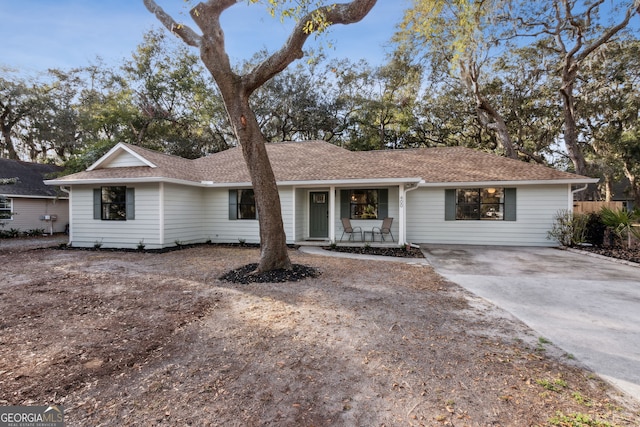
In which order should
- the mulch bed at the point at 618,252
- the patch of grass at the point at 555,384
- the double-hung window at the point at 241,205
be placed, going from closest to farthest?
the patch of grass at the point at 555,384 < the mulch bed at the point at 618,252 < the double-hung window at the point at 241,205

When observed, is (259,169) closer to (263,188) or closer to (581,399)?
(263,188)

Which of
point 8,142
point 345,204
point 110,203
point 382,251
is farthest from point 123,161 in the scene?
point 8,142

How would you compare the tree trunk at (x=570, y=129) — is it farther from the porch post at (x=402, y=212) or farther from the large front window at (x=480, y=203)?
the porch post at (x=402, y=212)

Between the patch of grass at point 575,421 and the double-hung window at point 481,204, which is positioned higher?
the double-hung window at point 481,204

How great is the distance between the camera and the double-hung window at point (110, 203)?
34.5ft

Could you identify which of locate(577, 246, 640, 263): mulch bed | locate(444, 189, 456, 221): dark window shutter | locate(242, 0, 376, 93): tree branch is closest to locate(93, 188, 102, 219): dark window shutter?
locate(242, 0, 376, 93): tree branch

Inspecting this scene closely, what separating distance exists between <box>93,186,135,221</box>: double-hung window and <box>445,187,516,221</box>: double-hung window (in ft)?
37.7

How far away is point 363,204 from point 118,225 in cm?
869

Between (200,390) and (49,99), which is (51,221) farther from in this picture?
(200,390)

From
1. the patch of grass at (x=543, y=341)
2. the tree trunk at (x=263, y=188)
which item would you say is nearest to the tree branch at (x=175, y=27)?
the tree trunk at (x=263, y=188)

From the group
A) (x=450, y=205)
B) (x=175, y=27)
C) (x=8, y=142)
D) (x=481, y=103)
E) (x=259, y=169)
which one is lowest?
(x=450, y=205)

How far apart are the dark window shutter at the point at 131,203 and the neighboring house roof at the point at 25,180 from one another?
8643mm

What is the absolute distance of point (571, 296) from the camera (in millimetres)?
4812

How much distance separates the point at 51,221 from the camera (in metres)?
15.9
